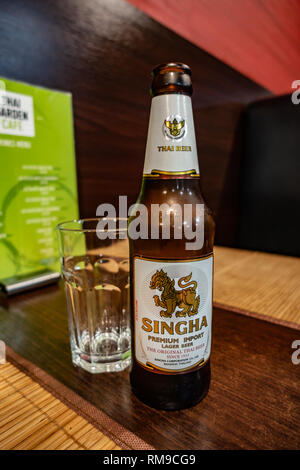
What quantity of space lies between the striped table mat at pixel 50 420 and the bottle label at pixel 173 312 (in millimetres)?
74

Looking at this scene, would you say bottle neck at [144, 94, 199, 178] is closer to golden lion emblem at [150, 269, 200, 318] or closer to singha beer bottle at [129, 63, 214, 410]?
singha beer bottle at [129, 63, 214, 410]

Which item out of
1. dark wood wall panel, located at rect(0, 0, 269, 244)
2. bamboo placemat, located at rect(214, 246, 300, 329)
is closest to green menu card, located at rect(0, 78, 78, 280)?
dark wood wall panel, located at rect(0, 0, 269, 244)

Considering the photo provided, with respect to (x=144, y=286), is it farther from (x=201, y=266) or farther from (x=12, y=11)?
(x=12, y=11)

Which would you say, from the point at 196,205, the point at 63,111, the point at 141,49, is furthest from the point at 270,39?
the point at 196,205

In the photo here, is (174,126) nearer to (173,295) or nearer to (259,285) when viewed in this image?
(173,295)

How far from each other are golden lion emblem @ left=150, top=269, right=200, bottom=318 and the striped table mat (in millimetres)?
119

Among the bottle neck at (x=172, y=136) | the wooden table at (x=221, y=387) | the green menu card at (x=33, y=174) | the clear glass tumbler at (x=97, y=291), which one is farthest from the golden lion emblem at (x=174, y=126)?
the green menu card at (x=33, y=174)

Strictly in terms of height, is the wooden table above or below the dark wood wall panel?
below

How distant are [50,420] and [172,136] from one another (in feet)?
1.06

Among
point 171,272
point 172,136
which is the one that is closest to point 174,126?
point 172,136

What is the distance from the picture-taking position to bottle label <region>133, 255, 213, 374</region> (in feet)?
1.05

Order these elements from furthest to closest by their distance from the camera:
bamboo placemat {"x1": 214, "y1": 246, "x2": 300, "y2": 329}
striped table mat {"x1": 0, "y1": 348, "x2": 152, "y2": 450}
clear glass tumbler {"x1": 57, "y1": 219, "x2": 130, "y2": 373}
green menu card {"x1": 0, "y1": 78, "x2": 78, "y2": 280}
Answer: green menu card {"x1": 0, "y1": 78, "x2": 78, "y2": 280}
bamboo placemat {"x1": 214, "y1": 246, "x2": 300, "y2": 329}
clear glass tumbler {"x1": 57, "y1": 219, "x2": 130, "y2": 373}
striped table mat {"x1": 0, "y1": 348, "x2": 152, "y2": 450}
